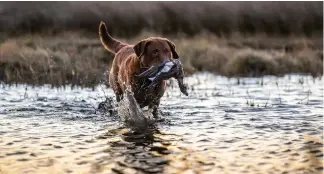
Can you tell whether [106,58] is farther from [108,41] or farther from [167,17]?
[167,17]

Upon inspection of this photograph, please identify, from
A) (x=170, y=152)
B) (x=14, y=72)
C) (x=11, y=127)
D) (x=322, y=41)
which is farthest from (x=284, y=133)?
(x=322, y=41)

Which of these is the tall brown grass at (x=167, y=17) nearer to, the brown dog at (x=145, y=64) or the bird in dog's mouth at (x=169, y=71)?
the brown dog at (x=145, y=64)

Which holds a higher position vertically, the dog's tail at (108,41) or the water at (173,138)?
the dog's tail at (108,41)

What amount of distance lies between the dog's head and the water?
0.85 m

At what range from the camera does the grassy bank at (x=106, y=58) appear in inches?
460

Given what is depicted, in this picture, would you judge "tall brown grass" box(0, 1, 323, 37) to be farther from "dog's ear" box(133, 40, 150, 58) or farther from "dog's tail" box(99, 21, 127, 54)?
"dog's ear" box(133, 40, 150, 58)

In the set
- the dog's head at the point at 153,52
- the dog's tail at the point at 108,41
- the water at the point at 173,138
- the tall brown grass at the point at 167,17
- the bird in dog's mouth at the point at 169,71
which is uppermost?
the tall brown grass at the point at 167,17

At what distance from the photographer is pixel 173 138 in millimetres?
5039

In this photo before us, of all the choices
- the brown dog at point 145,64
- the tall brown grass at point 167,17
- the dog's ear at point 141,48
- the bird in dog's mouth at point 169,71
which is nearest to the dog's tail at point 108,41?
the brown dog at point 145,64

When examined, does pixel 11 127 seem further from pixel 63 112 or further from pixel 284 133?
pixel 284 133

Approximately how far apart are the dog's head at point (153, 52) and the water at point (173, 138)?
2.78 feet

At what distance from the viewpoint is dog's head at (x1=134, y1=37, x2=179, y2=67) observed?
235 inches

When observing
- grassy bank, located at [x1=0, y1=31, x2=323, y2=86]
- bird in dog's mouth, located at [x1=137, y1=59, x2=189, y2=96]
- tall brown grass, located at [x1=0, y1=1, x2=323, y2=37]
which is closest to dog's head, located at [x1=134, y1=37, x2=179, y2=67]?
bird in dog's mouth, located at [x1=137, y1=59, x2=189, y2=96]

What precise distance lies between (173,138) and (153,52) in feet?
4.65
